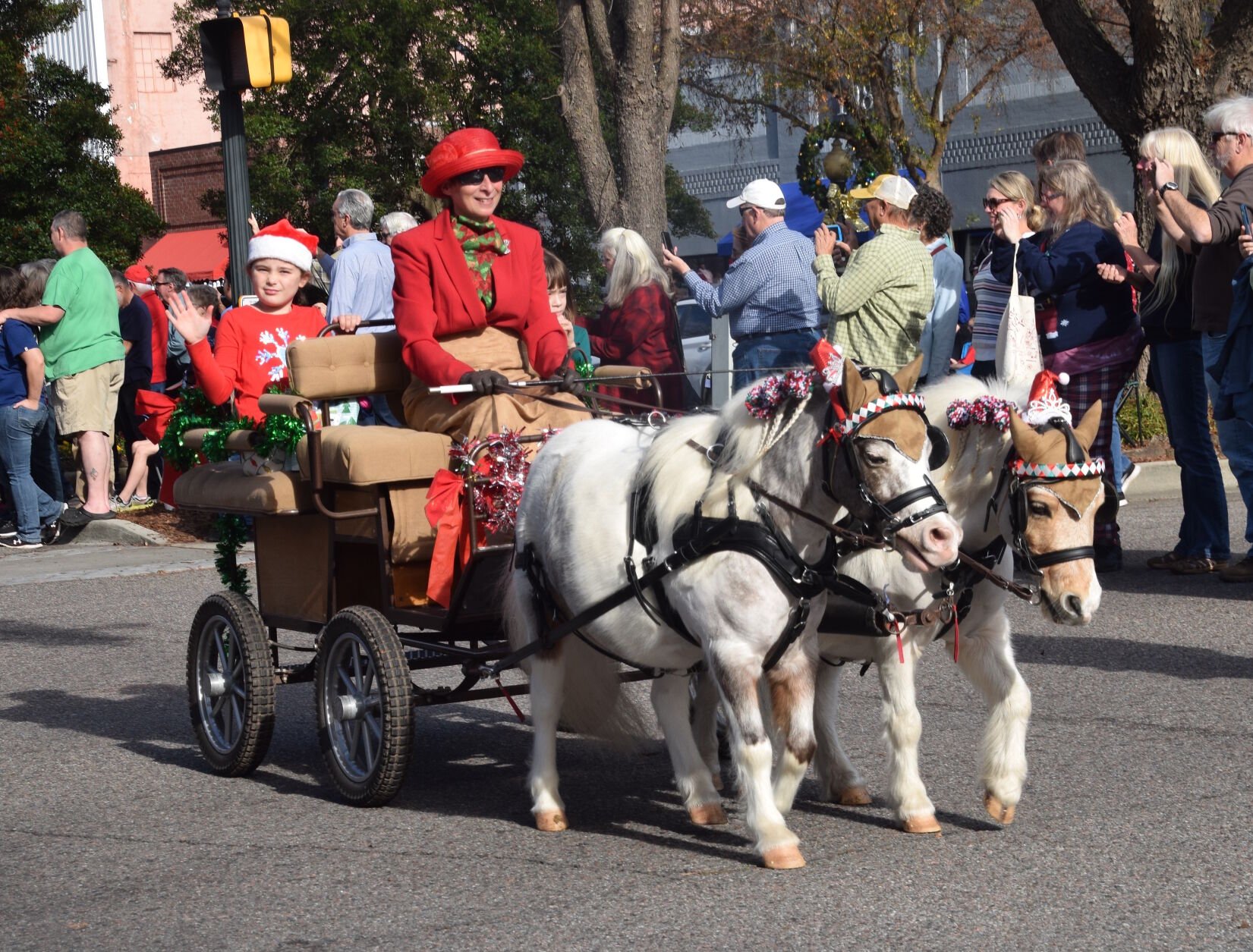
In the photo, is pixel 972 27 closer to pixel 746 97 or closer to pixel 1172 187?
pixel 746 97

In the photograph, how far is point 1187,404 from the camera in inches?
391

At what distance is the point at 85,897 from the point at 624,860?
5.34ft

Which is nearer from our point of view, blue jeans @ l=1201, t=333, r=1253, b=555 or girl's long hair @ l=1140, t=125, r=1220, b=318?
girl's long hair @ l=1140, t=125, r=1220, b=318

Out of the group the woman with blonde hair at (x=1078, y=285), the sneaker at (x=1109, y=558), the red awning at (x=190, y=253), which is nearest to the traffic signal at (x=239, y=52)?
the woman with blonde hair at (x=1078, y=285)

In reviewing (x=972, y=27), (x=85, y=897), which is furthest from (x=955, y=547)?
(x=972, y=27)

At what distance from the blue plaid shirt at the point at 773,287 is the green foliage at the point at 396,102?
58.6 feet

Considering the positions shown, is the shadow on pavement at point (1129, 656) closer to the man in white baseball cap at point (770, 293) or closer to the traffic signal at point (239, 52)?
the man in white baseball cap at point (770, 293)

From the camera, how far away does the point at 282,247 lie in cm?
759

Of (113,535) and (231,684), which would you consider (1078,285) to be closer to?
(231,684)

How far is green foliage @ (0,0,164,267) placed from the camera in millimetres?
23719

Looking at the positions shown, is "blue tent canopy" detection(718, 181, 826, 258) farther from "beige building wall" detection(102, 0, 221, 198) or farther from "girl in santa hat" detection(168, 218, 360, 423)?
"beige building wall" detection(102, 0, 221, 198)

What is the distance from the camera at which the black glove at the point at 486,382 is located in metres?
6.09

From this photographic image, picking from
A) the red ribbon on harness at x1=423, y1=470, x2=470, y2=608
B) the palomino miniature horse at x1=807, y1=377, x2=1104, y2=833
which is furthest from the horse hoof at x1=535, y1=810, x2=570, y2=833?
the palomino miniature horse at x1=807, y1=377, x2=1104, y2=833

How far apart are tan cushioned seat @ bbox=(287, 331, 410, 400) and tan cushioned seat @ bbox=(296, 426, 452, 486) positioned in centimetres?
26
